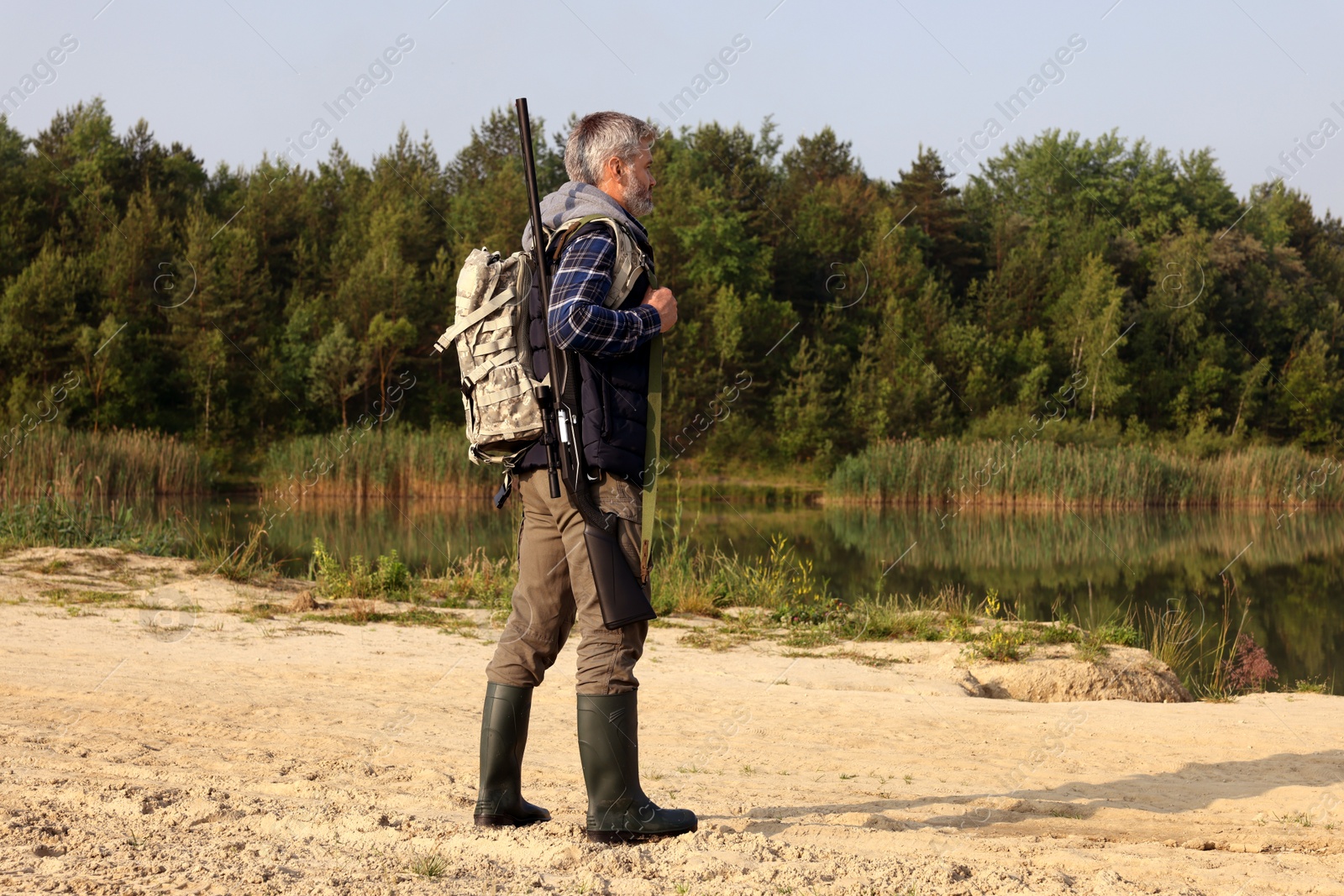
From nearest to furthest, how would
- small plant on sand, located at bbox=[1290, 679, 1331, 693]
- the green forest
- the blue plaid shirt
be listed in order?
the blue plaid shirt → small plant on sand, located at bbox=[1290, 679, 1331, 693] → the green forest

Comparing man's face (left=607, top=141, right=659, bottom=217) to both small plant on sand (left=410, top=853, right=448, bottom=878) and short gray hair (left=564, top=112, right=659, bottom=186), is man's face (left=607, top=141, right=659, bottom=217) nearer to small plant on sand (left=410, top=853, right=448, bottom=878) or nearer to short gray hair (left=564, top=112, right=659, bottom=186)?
short gray hair (left=564, top=112, right=659, bottom=186)

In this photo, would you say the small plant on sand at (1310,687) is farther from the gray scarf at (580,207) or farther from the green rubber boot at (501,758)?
the gray scarf at (580,207)

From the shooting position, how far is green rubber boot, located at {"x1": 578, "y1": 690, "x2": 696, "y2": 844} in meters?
3.44

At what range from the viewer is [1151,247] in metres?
52.9

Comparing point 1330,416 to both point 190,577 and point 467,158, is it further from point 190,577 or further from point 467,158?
point 190,577

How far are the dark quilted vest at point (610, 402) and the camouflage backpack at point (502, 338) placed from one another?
1.4 inches

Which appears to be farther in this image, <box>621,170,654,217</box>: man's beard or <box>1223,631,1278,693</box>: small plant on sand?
<box>1223,631,1278,693</box>: small plant on sand

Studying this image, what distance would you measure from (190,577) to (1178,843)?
8.84 m

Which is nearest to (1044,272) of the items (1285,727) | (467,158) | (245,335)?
(467,158)

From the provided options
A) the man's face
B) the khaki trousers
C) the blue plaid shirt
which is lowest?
the khaki trousers

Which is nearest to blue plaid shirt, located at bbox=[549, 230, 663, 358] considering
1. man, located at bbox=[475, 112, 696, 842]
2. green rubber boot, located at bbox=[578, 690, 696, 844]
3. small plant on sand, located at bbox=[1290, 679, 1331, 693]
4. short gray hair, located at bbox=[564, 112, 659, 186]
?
man, located at bbox=[475, 112, 696, 842]

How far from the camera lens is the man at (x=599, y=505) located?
3.44 metres

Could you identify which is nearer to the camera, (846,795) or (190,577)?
(846,795)

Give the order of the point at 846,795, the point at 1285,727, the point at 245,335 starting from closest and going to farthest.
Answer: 1. the point at 846,795
2. the point at 1285,727
3. the point at 245,335
